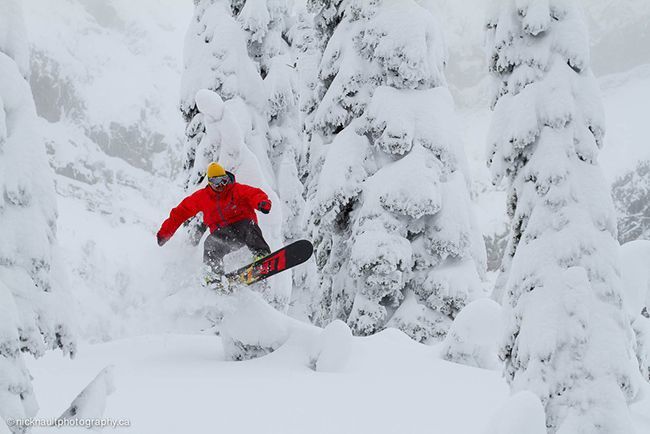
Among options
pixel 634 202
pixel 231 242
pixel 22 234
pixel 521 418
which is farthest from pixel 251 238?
pixel 634 202

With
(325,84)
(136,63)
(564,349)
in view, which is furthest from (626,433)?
(136,63)

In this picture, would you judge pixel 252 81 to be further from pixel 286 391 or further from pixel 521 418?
pixel 521 418

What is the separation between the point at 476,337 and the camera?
8820 mm

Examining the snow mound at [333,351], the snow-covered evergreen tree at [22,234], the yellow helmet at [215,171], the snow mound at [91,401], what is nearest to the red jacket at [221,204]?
the yellow helmet at [215,171]

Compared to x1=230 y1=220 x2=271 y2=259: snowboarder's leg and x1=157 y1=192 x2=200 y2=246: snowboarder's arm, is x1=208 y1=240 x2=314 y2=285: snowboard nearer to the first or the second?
x1=230 y1=220 x2=271 y2=259: snowboarder's leg

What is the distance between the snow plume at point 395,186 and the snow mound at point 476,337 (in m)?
3.05

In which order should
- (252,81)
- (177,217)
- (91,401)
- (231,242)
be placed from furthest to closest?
(252,81) → (231,242) → (177,217) → (91,401)

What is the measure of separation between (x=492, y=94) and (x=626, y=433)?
404 cm

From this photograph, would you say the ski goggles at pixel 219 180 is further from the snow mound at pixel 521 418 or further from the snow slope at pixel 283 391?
the snow mound at pixel 521 418

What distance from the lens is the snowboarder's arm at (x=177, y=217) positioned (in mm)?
8289

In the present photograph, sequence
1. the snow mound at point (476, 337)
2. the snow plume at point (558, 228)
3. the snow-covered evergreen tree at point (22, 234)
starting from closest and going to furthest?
the snow-covered evergreen tree at point (22, 234), the snow plume at point (558, 228), the snow mound at point (476, 337)

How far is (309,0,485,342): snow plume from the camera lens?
1204 cm

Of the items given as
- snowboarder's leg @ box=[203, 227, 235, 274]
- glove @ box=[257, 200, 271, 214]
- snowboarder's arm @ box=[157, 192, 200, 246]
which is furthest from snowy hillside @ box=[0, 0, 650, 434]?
glove @ box=[257, 200, 271, 214]

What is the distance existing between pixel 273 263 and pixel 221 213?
975 mm
